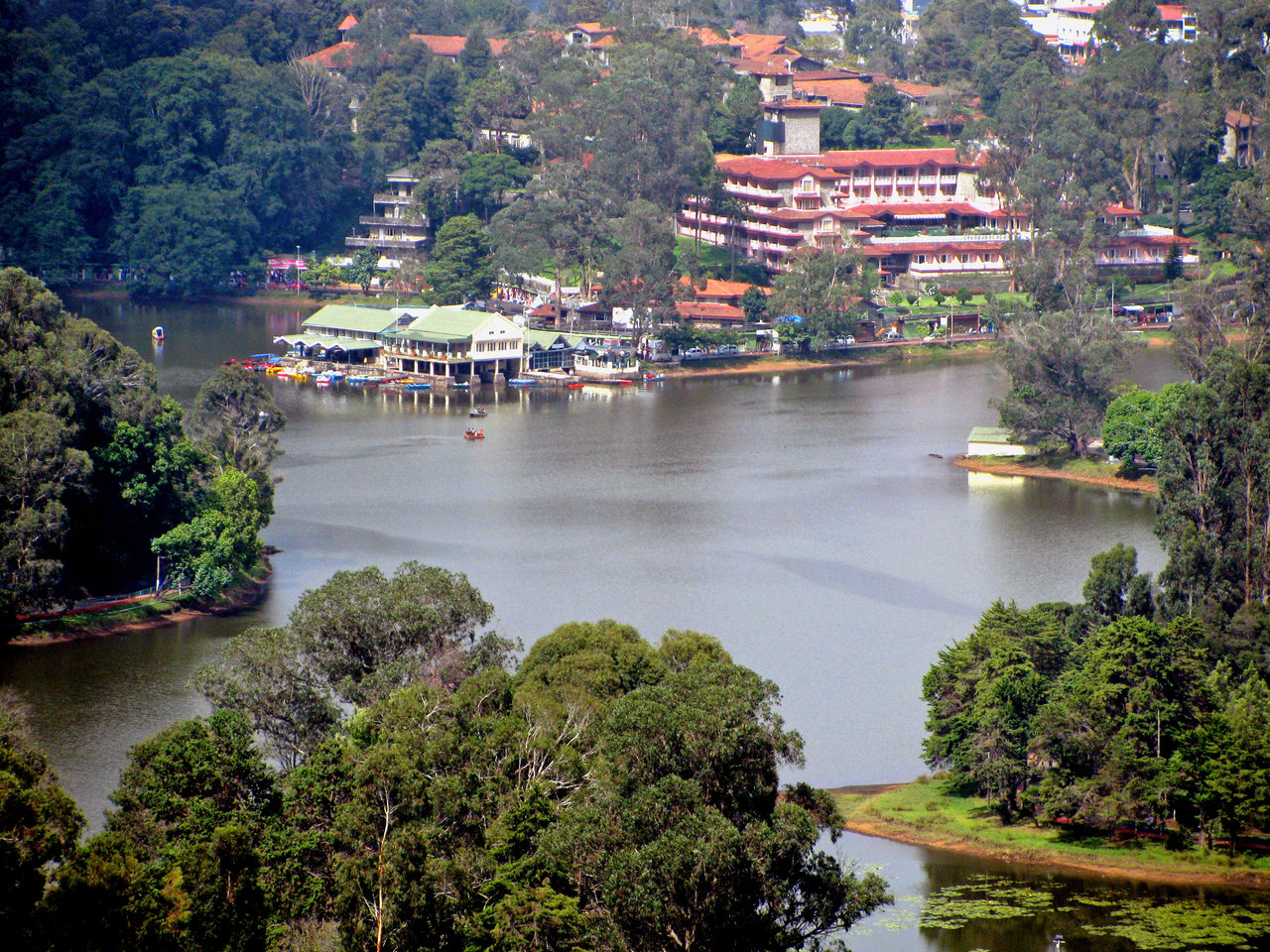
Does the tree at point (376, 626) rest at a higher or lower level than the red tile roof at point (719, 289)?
lower

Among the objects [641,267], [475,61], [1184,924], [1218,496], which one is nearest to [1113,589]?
[1218,496]

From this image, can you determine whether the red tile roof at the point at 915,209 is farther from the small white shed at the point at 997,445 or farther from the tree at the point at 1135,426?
the tree at the point at 1135,426

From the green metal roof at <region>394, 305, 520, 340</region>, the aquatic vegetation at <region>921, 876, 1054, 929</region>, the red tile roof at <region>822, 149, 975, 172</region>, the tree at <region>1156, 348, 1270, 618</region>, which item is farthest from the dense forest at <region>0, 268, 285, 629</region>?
the red tile roof at <region>822, 149, 975, 172</region>

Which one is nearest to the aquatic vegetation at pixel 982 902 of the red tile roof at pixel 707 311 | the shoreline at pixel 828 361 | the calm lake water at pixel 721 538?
the calm lake water at pixel 721 538

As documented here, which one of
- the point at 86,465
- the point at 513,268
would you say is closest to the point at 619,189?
the point at 513,268

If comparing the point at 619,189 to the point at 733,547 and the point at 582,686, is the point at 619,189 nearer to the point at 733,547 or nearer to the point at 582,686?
the point at 733,547

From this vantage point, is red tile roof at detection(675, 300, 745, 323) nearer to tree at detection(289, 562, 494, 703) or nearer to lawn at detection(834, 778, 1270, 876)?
lawn at detection(834, 778, 1270, 876)
